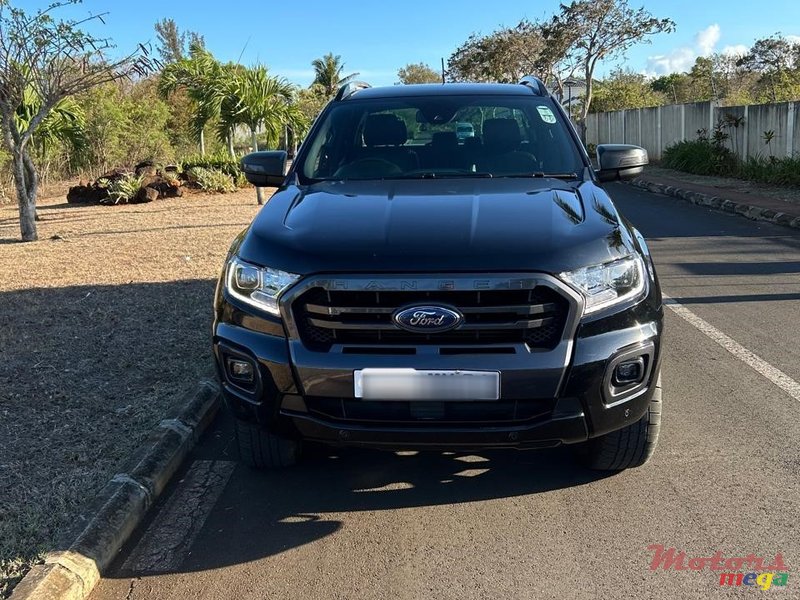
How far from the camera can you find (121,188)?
15.1m

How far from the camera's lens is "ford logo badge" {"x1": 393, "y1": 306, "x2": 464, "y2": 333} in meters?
2.77

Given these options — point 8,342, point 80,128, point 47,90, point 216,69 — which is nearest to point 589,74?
point 216,69

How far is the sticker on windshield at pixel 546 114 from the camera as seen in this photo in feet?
14.7

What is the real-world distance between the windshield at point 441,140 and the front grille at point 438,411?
1594mm

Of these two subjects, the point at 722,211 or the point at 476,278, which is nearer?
the point at 476,278

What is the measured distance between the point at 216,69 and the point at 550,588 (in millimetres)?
16969

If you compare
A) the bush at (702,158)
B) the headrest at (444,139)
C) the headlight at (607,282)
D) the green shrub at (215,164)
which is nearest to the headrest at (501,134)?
the headrest at (444,139)

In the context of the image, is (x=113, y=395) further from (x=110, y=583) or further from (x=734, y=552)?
(x=734, y=552)

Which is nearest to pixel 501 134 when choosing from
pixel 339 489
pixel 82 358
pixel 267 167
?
pixel 267 167

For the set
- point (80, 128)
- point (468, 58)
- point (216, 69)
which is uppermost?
point (468, 58)

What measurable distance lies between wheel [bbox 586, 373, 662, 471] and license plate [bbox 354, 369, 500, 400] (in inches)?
29.3

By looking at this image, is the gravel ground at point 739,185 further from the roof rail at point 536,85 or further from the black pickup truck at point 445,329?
the black pickup truck at point 445,329

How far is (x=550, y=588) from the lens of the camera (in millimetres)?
2674

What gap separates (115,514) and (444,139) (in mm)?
2668
